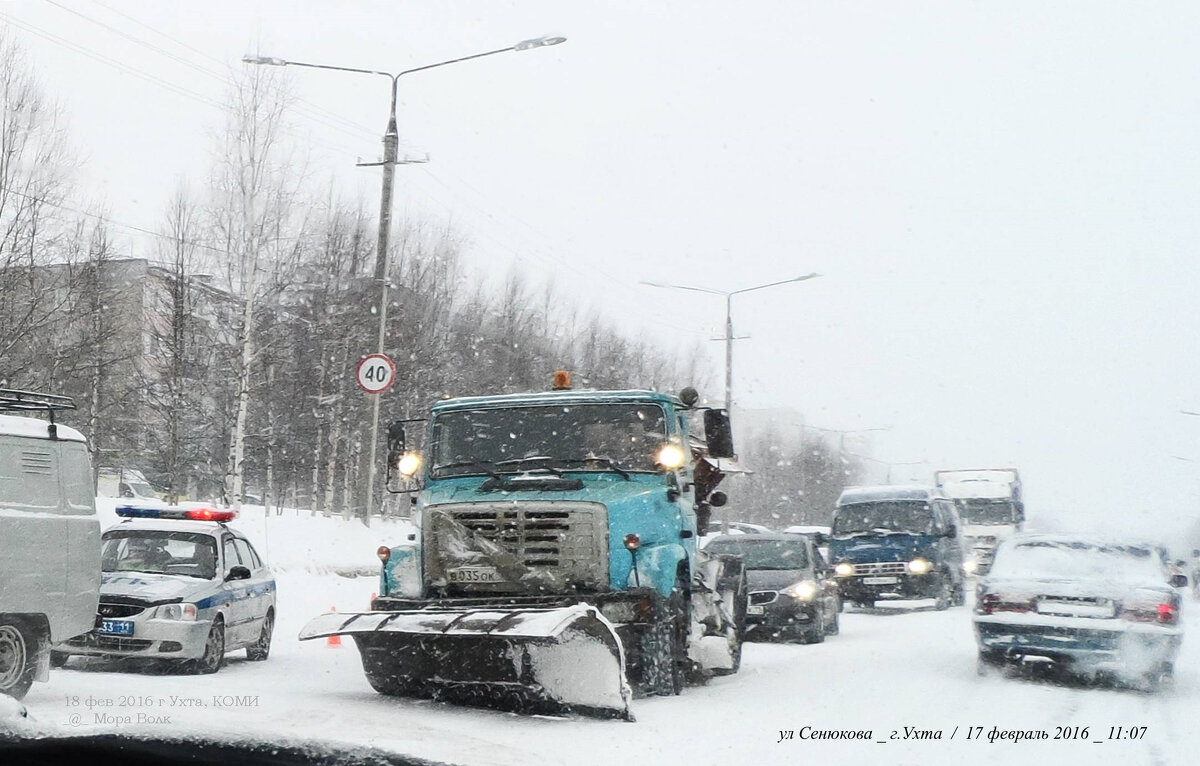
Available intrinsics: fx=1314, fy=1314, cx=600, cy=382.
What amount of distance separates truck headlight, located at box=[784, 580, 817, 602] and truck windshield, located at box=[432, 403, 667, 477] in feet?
19.7

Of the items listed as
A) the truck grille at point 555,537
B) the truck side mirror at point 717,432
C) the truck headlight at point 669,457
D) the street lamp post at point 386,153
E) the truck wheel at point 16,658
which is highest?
the street lamp post at point 386,153

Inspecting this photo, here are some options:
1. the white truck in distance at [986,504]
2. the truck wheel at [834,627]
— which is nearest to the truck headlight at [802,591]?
the truck wheel at [834,627]

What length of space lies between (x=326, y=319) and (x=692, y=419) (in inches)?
1434

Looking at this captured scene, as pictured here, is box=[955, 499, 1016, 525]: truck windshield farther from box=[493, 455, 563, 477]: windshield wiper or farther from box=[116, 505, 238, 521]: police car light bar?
box=[493, 455, 563, 477]: windshield wiper

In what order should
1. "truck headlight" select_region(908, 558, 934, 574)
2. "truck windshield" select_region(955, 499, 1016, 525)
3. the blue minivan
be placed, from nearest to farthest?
"truck headlight" select_region(908, 558, 934, 574), the blue minivan, "truck windshield" select_region(955, 499, 1016, 525)

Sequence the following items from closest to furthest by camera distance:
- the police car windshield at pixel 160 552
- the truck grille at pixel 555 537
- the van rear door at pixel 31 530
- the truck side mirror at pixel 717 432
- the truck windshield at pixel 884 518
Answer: the van rear door at pixel 31 530
the truck grille at pixel 555 537
the truck side mirror at pixel 717 432
the police car windshield at pixel 160 552
the truck windshield at pixel 884 518

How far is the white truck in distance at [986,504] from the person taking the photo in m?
35.4

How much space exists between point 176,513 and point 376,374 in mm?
5246

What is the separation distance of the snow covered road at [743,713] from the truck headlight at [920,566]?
8.36 metres

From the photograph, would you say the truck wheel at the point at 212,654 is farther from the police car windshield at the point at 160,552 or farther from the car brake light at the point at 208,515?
the car brake light at the point at 208,515

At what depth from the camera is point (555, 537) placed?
1011 centimetres

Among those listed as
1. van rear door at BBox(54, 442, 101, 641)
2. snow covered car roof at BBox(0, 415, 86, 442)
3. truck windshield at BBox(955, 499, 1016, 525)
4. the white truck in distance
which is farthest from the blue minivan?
snow covered car roof at BBox(0, 415, 86, 442)

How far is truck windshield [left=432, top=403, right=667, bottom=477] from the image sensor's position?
35.8 feet

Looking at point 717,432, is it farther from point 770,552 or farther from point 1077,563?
point 770,552
